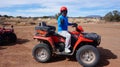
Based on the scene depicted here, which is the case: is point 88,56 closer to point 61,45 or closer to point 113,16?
point 61,45

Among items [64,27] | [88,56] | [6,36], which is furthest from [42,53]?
[6,36]

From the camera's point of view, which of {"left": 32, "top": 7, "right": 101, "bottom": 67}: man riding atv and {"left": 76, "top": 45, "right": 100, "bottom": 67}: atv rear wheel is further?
{"left": 32, "top": 7, "right": 101, "bottom": 67}: man riding atv

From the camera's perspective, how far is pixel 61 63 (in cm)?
936

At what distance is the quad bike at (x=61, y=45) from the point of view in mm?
8867

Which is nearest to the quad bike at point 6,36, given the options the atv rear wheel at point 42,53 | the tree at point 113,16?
the atv rear wheel at point 42,53

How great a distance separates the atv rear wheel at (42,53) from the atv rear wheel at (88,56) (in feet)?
4.31

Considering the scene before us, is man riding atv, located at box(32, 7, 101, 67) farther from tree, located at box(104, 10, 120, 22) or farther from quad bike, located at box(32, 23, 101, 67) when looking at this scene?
tree, located at box(104, 10, 120, 22)

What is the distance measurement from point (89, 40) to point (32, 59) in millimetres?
2661

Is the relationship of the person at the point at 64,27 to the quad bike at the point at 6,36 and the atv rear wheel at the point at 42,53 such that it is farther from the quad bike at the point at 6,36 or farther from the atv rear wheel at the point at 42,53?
the quad bike at the point at 6,36

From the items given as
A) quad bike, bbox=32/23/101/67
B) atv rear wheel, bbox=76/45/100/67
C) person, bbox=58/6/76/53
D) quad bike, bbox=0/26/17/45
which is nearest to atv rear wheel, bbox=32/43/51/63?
quad bike, bbox=32/23/101/67

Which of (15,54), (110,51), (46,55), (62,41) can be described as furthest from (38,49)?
(110,51)

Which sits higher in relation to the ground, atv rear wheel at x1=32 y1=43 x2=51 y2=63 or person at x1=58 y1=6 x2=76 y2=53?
person at x1=58 y1=6 x2=76 y2=53

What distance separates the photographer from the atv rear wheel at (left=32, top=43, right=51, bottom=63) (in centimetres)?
949

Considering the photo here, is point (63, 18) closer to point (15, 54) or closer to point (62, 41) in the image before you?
point (62, 41)
